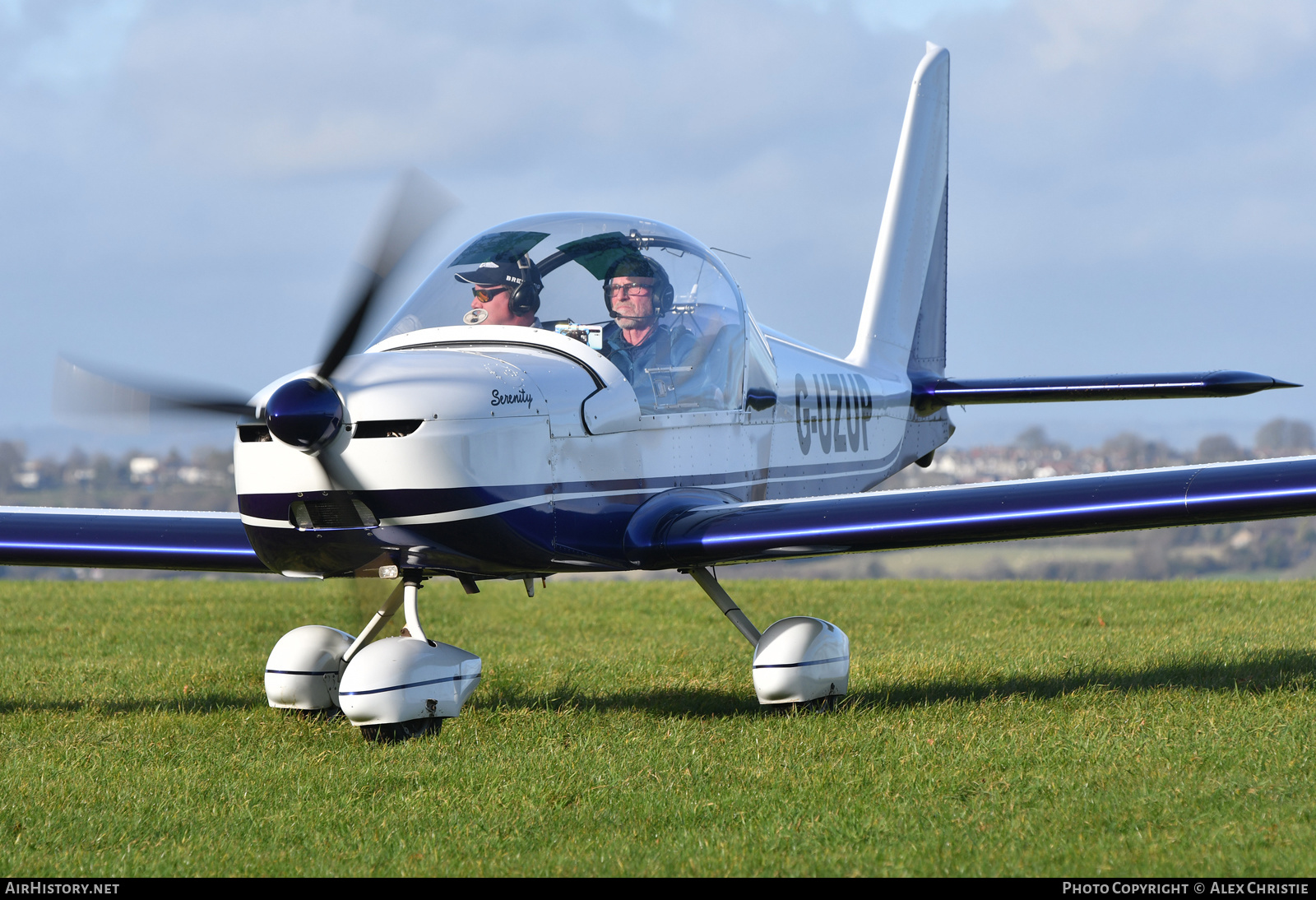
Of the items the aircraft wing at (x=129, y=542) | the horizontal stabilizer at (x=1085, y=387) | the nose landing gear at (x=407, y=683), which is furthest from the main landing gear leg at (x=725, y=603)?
the horizontal stabilizer at (x=1085, y=387)

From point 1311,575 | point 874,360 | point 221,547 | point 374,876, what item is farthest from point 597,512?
point 1311,575

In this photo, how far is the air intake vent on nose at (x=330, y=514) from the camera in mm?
6477

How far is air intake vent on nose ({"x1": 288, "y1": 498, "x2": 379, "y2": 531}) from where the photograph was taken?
6477 mm

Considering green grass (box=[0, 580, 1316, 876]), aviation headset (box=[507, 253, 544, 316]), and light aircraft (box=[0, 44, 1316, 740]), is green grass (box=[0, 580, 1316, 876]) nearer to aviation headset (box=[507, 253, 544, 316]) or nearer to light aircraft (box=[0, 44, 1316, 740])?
light aircraft (box=[0, 44, 1316, 740])

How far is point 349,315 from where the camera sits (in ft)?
21.2

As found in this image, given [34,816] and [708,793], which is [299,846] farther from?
[708,793]

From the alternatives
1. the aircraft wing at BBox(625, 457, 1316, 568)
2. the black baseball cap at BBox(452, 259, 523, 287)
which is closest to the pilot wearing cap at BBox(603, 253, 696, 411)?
the black baseball cap at BBox(452, 259, 523, 287)

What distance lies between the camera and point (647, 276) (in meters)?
7.92

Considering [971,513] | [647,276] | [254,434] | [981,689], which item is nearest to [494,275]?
[647,276]

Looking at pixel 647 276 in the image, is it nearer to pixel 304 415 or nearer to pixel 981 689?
pixel 304 415

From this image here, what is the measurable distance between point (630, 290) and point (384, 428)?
2.06m

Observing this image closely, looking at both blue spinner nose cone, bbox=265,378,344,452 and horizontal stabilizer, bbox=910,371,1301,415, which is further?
horizontal stabilizer, bbox=910,371,1301,415

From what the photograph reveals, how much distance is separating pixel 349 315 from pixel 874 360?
6837 millimetres

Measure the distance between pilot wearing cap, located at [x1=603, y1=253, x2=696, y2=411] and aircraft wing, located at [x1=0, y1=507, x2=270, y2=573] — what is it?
260cm
